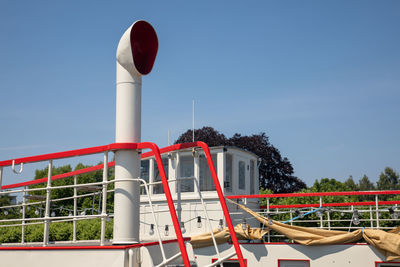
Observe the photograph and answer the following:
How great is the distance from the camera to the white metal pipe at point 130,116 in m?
6.53

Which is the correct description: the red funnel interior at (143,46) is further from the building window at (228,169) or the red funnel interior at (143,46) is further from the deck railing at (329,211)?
the building window at (228,169)

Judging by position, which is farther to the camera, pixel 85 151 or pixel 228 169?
pixel 228 169

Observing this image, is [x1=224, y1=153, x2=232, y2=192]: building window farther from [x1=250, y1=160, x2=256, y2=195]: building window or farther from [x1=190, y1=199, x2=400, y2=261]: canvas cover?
[x1=190, y1=199, x2=400, y2=261]: canvas cover

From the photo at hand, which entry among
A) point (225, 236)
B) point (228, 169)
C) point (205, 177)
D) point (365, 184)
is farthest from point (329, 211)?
point (365, 184)

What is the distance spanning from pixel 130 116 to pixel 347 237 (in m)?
7.73

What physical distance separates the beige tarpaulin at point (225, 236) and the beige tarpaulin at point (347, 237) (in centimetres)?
45

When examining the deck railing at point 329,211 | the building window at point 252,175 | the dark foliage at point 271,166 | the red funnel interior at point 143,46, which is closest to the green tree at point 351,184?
the dark foliage at point 271,166

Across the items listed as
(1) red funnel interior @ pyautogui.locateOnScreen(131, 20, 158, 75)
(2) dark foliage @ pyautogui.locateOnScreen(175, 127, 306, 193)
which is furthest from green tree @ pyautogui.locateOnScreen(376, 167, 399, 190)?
(1) red funnel interior @ pyautogui.locateOnScreen(131, 20, 158, 75)

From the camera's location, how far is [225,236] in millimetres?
12938

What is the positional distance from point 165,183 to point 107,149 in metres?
1.39

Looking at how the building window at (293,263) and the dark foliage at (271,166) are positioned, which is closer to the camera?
the building window at (293,263)

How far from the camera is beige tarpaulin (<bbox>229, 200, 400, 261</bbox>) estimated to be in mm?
11055

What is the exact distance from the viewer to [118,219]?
6.52 metres

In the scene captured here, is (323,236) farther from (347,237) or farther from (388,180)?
(388,180)
